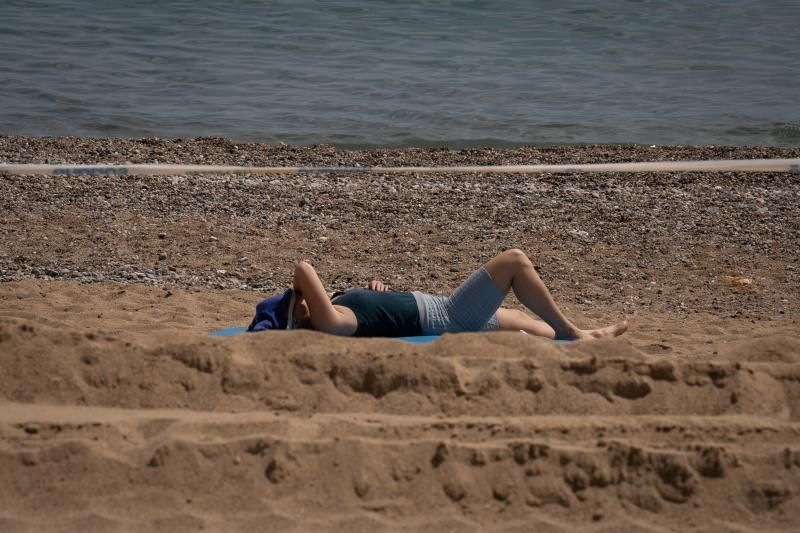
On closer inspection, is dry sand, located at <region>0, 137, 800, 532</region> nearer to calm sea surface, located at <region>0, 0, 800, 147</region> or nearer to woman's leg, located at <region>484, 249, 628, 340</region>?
woman's leg, located at <region>484, 249, 628, 340</region>

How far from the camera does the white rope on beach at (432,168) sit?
9.52m

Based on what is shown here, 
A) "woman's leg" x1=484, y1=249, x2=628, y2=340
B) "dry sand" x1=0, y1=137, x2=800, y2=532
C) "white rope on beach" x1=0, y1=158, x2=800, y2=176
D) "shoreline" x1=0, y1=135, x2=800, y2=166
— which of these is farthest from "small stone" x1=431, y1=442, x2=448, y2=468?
"shoreline" x1=0, y1=135, x2=800, y2=166

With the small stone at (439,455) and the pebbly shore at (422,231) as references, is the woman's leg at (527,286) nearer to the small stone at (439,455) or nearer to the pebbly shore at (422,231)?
the pebbly shore at (422,231)

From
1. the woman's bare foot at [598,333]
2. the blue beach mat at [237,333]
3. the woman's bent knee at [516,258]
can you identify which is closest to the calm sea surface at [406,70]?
Answer: the woman's bare foot at [598,333]

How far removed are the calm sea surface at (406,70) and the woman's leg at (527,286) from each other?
7.78 m

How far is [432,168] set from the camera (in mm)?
10234

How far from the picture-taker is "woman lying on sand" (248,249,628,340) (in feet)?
17.2

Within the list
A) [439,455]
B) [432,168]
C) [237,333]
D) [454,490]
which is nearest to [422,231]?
[432,168]

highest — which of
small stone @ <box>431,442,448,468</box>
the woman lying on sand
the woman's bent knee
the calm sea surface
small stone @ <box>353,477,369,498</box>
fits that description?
the calm sea surface

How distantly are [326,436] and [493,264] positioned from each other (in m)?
1.93

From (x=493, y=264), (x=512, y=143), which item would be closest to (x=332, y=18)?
(x=512, y=143)

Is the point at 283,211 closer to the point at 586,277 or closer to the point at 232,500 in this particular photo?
the point at 586,277

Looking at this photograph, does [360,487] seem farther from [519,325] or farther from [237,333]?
[519,325]

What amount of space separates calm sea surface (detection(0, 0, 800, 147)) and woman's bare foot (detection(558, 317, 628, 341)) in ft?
25.0
